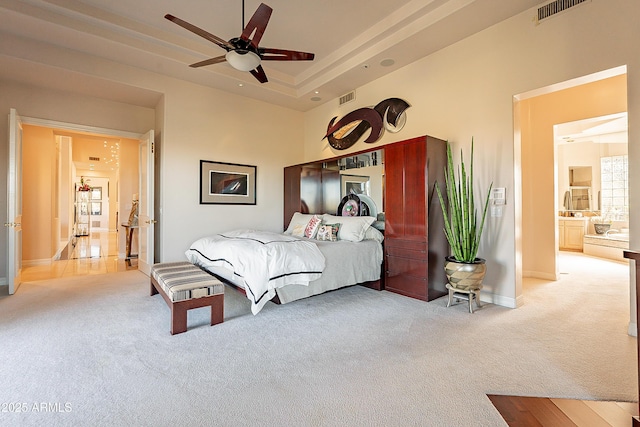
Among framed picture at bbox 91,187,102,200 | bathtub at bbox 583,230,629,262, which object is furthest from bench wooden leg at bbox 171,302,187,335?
framed picture at bbox 91,187,102,200

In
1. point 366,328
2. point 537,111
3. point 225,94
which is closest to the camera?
point 366,328

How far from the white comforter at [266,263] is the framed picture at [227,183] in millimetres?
1825

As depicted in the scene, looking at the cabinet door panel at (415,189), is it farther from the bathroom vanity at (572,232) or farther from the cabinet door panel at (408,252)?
the bathroom vanity at (572,232)

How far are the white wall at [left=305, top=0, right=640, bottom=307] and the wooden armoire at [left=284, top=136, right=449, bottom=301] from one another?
0.52 m

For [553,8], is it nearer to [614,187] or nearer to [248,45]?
[248,45]

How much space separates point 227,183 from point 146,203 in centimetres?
135

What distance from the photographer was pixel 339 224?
436 centimetres

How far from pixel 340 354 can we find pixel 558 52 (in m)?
3.62

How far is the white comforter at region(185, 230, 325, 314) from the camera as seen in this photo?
9.63 ft

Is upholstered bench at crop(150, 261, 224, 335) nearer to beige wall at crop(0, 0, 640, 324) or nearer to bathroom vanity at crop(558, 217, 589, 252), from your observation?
beige wall at crop(0, 0, 640, 324)

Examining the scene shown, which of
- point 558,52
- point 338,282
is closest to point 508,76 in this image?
point 558,52

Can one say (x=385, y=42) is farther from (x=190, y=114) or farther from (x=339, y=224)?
(x=190, y=114)

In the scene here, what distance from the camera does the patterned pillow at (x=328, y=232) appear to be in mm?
4227

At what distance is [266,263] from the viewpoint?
2.97 metres
